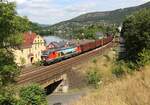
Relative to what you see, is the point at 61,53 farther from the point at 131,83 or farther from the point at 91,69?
the point at 131,83

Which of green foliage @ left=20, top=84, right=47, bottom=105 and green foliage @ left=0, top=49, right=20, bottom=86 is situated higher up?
green foliage @ left=0, top=49, right=20, bottom=86

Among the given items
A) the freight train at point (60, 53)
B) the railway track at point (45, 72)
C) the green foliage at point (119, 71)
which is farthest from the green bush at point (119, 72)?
the freight train at point (60, 53)

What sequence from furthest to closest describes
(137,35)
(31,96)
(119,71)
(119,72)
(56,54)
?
(56,54) → (137,35) → (119,71) → (119,72) → (31,96)

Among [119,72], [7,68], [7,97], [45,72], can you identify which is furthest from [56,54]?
[7,68]

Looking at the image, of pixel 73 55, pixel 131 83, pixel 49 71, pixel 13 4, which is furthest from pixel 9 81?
pixel 73 55

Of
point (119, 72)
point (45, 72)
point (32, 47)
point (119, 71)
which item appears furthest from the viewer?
point (32, 47)

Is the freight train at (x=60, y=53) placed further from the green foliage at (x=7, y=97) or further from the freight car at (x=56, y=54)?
the green foliage at (x=7, y=97)

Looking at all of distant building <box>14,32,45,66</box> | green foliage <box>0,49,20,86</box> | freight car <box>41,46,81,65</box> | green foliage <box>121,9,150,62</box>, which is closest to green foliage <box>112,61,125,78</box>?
green foliage <box>0,49,20,86</box>

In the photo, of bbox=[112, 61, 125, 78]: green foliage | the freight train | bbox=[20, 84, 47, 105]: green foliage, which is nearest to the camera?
bbox=[112, 61, 125, 78]: green foliage

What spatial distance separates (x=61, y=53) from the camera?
7800 centimetres

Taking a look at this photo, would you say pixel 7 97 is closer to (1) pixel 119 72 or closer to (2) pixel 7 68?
(2) pixel 7 68

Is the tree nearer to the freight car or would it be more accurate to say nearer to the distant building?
the freight car

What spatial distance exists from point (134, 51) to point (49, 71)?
639 inches

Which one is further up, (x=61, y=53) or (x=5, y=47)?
(x=5, y=47)
